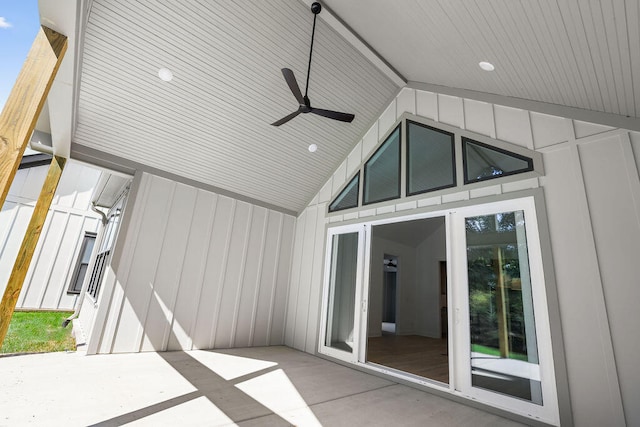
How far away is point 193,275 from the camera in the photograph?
5.11 meters

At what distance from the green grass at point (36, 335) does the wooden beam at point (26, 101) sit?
3.83 metres

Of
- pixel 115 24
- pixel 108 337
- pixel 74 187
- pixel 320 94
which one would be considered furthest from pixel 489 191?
pixel 74 187

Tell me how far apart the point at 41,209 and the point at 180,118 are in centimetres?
215

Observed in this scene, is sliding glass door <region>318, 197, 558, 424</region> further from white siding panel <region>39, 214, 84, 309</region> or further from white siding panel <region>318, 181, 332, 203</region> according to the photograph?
white siding panel <region>39, 214, 84, 309</region>

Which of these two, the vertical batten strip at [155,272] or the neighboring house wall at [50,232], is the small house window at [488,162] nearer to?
the vertical batten strip at [155,272]

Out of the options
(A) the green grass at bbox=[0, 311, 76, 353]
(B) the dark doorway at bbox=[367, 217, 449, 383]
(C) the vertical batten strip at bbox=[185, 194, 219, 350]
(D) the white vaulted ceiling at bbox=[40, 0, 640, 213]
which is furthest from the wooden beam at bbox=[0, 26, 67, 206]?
(B) the dark doorway at bbox=[367, 217, 449, 383]

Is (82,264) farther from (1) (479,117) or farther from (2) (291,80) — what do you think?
(1) (479,117)

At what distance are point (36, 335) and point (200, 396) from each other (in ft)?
13.4

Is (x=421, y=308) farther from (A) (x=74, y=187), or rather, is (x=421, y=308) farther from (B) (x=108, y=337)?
(A) (x=74, y=187)

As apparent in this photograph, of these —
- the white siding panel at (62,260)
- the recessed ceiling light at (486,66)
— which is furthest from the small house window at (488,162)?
the white siding panel at (62,260)

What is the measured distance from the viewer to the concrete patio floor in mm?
2461

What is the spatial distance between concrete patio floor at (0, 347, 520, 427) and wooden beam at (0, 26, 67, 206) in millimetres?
2051

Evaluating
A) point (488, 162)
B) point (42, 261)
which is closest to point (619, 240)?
point (488, 162)

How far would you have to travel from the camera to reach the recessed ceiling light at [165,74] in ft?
12.6
